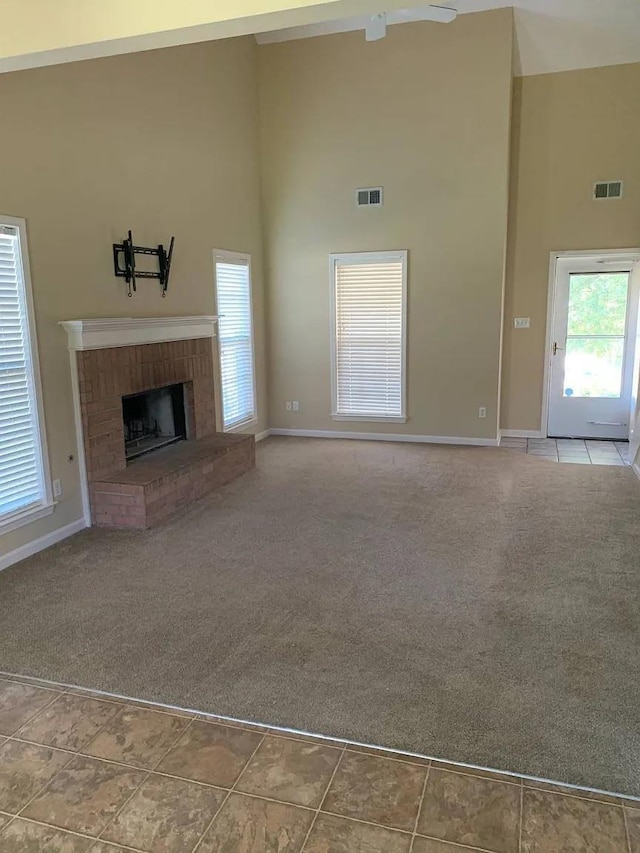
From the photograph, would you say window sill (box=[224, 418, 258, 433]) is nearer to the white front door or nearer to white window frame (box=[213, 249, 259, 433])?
white window frame (box=[213, 249, 259, 433])

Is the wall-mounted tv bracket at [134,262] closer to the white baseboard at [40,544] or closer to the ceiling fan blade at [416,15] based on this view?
the white baseboard at [40,544]

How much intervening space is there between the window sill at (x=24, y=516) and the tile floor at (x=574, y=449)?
15.4 feet

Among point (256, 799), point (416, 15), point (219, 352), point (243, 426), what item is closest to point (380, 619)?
point (256, 799)

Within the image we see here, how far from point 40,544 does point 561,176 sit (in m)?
6.24

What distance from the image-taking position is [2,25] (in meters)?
2.68

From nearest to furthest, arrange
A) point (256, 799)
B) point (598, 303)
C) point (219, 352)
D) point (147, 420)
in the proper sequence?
point (256, 799)
point (147, 420)
point (219, 352)
point (598, 303)

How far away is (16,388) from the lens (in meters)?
4.01

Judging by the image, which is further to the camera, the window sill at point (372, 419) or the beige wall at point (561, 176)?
the window sill at point (372, 419)

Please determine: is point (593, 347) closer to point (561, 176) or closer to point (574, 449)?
point (574, 449)

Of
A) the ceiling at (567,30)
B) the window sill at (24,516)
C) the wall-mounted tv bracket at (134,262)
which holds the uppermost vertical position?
the ceiling at (567,30)

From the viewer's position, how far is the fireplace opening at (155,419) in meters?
5.59

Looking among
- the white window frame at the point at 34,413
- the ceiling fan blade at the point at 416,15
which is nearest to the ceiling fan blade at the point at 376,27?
the ceiling fan blade at the point at 416,15

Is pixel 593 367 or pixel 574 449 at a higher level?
pixel 593 367

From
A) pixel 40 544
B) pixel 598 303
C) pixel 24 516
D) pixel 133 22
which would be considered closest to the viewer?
pixel 133 22
